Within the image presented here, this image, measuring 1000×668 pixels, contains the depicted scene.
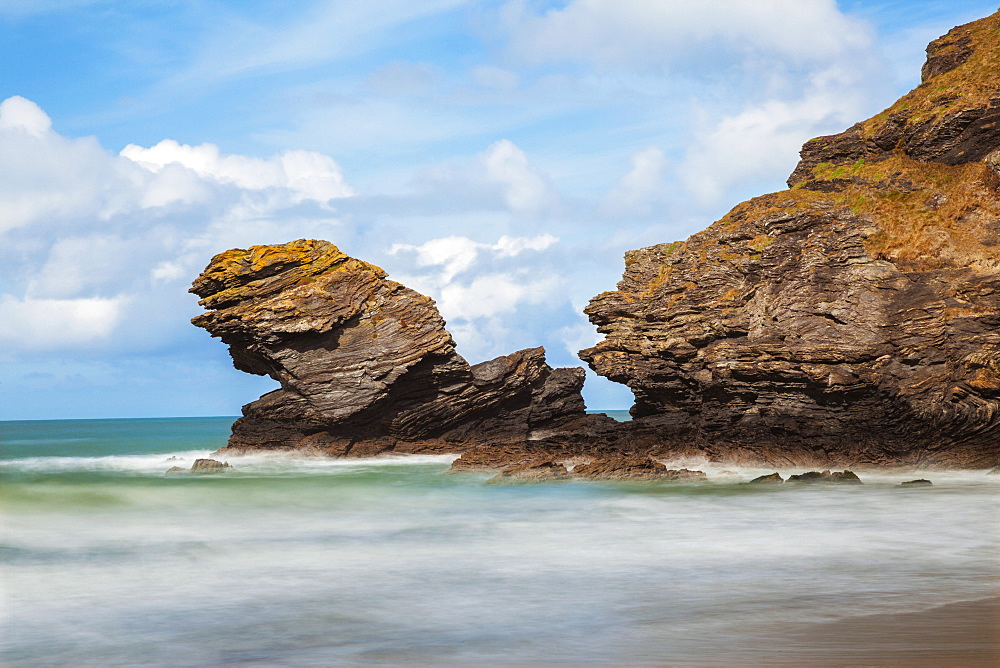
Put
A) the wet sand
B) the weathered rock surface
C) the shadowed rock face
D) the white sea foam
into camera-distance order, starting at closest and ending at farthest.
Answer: the wet sand, the white sea foam, the weathered rock surface, the shadowed rock face

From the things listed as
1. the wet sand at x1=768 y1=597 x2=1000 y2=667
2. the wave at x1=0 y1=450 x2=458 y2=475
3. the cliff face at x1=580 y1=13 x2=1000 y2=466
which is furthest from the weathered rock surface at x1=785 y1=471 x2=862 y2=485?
the wave at x1=0 y1=450 x2=458 y2=475

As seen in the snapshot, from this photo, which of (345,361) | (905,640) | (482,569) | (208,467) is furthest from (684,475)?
(208,467)

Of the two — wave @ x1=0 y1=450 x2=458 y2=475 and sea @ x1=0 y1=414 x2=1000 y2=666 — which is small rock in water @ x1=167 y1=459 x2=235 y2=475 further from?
sea @ x1=0 y1=414 x2=1000 y2=666

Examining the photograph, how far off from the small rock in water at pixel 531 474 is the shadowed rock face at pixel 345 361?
8.10 metres

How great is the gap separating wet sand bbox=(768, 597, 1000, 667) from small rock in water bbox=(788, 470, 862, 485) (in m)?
12.4

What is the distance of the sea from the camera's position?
873 centimetres

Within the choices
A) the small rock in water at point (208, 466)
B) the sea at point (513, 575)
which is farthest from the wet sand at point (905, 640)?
the small rock in water at point (208, 466)

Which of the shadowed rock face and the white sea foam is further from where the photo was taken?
the shadowed rock face

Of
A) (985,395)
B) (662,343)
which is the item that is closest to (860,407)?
(985,395)

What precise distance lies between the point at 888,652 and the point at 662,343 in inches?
830

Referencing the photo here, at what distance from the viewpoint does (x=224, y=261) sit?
31297mm

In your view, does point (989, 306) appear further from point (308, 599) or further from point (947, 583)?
point (308, 599)

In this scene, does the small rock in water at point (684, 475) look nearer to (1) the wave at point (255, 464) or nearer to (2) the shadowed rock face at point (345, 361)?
(1) the wave at point (255, 464)

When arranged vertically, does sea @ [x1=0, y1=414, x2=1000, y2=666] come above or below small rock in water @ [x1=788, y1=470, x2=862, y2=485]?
below
